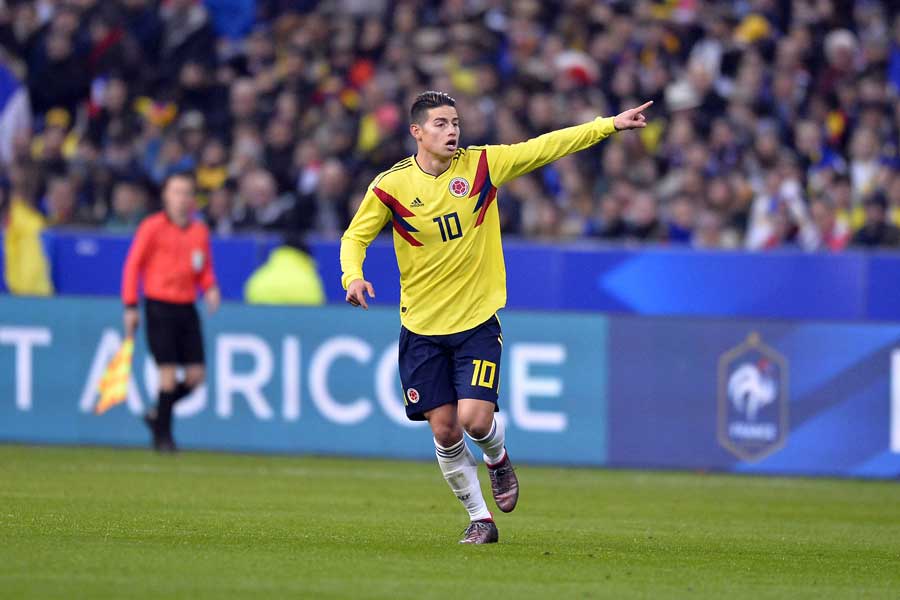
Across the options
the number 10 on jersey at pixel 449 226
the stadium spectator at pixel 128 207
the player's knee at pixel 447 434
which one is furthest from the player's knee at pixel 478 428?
the stadium spectator at pixel 128 207

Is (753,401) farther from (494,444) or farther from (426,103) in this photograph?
(426,103)

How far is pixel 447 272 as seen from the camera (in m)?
9.35

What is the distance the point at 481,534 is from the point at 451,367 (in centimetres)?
93

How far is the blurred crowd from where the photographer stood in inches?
762

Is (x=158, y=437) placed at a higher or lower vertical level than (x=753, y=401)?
lower

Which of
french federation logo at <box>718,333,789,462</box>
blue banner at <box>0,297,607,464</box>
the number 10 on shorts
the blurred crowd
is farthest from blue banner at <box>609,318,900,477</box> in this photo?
the number 10 on shorts

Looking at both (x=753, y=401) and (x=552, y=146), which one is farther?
(x=753, y=401)

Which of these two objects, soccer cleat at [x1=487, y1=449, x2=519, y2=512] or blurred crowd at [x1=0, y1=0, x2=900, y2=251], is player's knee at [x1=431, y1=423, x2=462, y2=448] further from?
blurred crowd at [x1=0, y1=0, x2=900, y2=251]

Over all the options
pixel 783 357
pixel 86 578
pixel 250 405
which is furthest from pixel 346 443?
pixel 86 578

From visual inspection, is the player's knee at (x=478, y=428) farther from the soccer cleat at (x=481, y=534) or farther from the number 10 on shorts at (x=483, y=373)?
→ the soccer cleat at (x=481, y=534)

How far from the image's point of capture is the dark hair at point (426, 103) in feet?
30.3

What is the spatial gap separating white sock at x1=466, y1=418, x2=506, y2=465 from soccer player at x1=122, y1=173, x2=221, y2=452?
6067 millimetres

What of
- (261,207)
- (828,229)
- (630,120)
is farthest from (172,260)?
(828,229)

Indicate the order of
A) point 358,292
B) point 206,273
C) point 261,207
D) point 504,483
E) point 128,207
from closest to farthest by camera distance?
point 358,292 < point 504,483 < point 206,273 < point 261,207 < point 128,207
